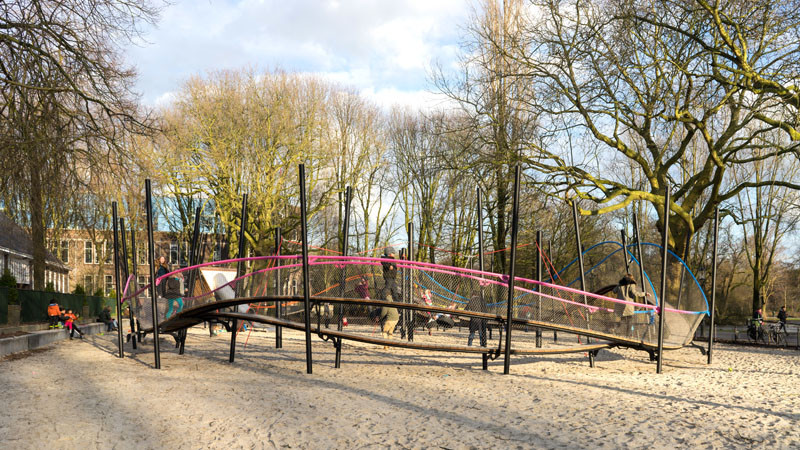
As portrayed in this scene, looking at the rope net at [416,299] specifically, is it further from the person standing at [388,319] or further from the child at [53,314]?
the child at [53,314]

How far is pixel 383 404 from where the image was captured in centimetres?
706

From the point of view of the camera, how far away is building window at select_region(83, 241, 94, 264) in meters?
54.5

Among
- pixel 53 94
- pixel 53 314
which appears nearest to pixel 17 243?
pixel 53 314

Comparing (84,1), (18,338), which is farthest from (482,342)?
(84,1)

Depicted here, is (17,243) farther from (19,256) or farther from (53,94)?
(53,94)

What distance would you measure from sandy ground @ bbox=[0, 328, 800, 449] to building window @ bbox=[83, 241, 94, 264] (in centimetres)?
4727

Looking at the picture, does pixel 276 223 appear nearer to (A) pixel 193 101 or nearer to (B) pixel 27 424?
(A) pixel 193 101

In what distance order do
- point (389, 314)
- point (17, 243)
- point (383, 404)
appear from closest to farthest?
point (383, 404) < point (389, 314) < point (17, 243)

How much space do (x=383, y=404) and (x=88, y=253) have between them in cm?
5496

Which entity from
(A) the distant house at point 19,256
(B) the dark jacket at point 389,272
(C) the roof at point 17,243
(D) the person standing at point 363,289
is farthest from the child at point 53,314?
(C) the roof at point 17,243

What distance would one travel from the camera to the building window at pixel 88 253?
179 ft

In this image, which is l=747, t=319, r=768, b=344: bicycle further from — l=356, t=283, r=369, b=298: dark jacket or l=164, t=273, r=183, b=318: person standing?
l=164, t=273, r=183, b=318: person standing

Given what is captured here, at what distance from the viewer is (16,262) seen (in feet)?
106

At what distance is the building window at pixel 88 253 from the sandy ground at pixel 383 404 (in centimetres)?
4727
